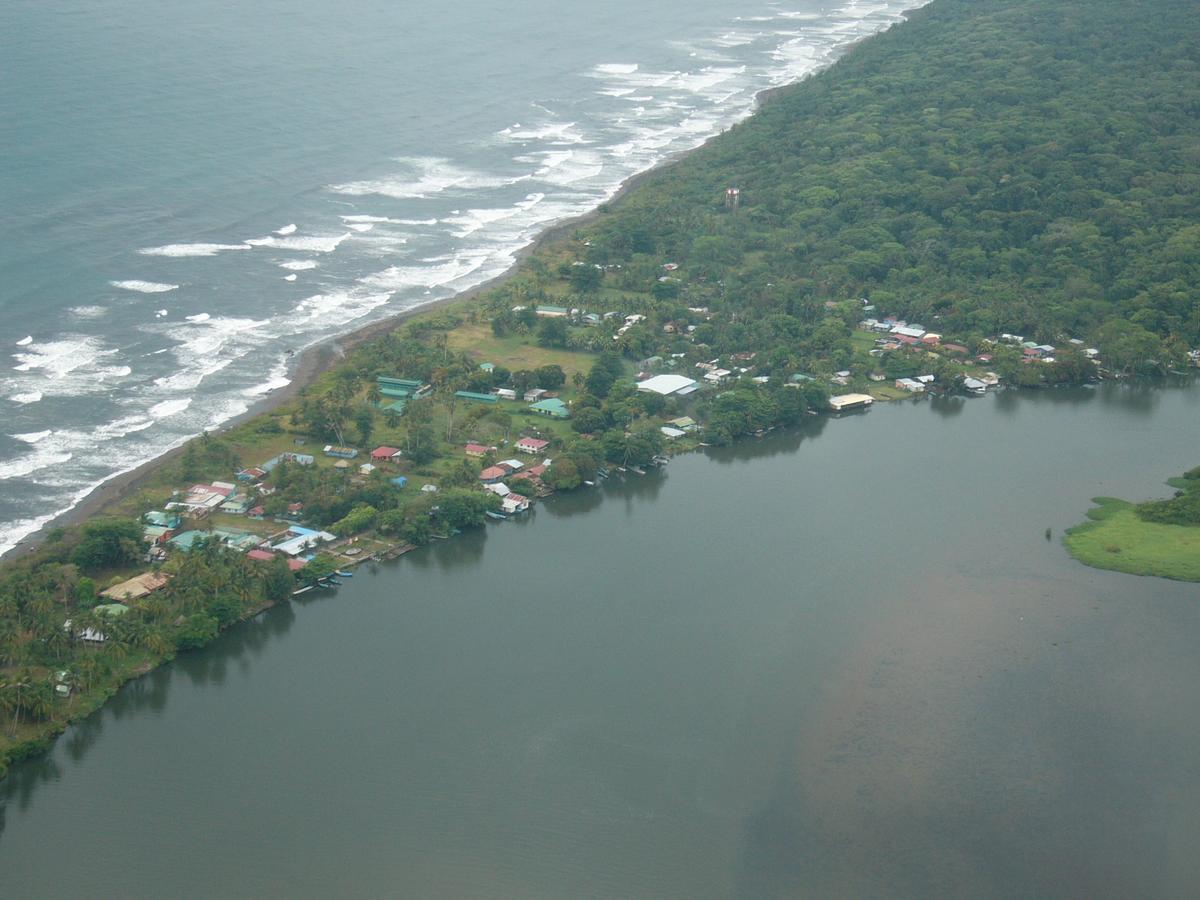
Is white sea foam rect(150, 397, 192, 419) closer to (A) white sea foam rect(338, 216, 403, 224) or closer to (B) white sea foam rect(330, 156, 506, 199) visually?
(A) white sea foam rect(338, 216, 403, 224)

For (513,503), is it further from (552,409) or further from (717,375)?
(717,375)

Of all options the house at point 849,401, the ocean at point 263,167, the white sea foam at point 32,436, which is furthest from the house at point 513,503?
the white sea foam at point 32,436

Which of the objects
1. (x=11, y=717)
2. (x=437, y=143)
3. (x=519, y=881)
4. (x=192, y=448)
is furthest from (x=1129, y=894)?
(x=437, y=143)

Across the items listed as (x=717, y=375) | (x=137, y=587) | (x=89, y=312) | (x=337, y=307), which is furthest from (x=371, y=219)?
(x=137, y=587)

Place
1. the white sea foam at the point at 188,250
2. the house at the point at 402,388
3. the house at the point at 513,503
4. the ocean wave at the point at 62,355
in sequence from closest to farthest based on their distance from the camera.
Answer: the house at the point at 513,503
the house at the point at 402,388
the ocean wave at the point at 62,355
the white sea foam at the point at 188,250

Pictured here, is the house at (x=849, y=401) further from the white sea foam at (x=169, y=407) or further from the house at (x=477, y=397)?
the white sea foam at (x=169, y=407)

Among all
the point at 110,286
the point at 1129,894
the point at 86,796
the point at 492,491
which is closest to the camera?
the point at 1129,894

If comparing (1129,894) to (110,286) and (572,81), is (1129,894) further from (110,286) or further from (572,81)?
(572,81)

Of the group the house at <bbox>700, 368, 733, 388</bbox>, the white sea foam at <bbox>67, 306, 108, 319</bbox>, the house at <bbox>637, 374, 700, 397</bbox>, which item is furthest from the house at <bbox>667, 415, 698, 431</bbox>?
the white sea foam at <bbox>67, 306, 108, 319</bbox>
